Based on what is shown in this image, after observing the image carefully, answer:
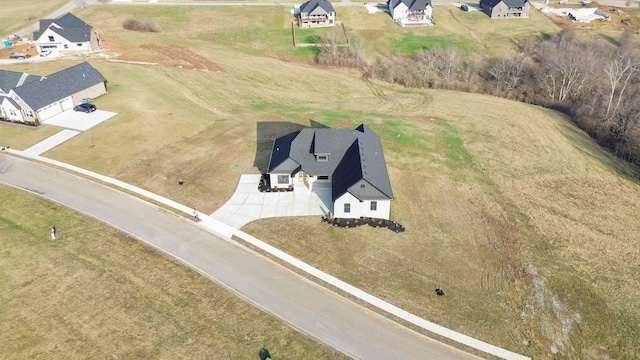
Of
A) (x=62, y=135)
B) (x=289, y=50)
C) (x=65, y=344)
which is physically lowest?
(x=65, y=344)

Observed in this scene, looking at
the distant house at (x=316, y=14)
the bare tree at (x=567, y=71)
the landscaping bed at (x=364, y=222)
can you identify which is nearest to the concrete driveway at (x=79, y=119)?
the landscaping bed at (x=364, y=222)

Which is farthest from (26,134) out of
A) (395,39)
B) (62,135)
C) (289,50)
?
(395,39)

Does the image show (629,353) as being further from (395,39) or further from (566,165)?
(395,39)

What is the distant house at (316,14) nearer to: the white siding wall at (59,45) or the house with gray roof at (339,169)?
the white siding wall at (59,45)

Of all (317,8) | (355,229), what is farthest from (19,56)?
(355,229)

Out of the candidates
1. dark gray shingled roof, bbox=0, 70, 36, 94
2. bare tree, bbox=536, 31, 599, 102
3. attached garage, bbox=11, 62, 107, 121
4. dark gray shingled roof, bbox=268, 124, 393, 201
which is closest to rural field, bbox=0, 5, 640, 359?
attached garage, bbox=11, 62, 107, 121

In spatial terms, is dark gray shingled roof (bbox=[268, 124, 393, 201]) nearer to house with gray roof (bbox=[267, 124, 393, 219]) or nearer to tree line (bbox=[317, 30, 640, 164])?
house with gray roof (bbox=[267, 124, 393, 219])

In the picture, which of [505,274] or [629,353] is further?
[505,274]
